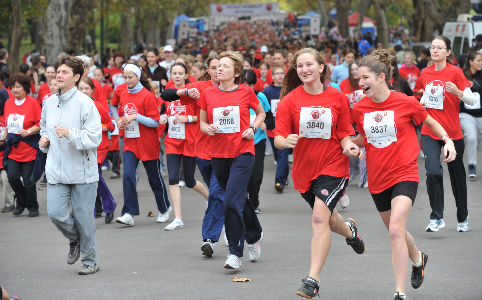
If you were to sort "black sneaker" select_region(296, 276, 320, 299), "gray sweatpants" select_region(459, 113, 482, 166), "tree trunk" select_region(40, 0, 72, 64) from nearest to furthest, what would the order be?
"black sneaker" select_region(296, 276, 320, 299) < "gray sweatpants" select_region(459, 113, 482, 166) < "tree trunk" select_region(40, 0, 72, 64)

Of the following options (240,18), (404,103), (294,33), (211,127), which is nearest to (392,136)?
(404,103)

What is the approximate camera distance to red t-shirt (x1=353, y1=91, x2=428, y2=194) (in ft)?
23.0

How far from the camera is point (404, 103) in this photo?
708 centimetres

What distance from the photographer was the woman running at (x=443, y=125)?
981 centimetres

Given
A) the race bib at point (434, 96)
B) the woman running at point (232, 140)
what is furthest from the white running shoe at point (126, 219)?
the race bib at point (434, 96)

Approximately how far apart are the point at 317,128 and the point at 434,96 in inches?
124

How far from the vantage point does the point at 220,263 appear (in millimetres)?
8594

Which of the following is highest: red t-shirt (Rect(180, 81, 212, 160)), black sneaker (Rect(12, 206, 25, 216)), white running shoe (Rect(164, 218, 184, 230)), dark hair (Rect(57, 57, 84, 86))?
dark hair (Rect(57, 57, 84, 86))

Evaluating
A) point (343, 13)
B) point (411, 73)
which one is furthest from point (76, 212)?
point (343, 13)

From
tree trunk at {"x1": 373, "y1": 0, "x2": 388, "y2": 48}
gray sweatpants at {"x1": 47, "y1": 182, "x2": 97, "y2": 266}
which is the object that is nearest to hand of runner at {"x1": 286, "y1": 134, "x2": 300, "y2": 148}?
gray sweatpants at {"x1": 47, "y1": 182, "x2": 97, "y2": 266}

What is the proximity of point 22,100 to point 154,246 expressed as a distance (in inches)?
130

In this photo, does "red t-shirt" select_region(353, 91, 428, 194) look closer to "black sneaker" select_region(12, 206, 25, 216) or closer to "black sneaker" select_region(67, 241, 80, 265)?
"black sneaker" select_region(67, 241, 80, 265)

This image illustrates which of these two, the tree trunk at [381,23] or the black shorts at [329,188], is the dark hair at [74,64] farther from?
the tree trunk at [381,23]

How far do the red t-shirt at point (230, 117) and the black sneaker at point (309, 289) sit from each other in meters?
1.74
